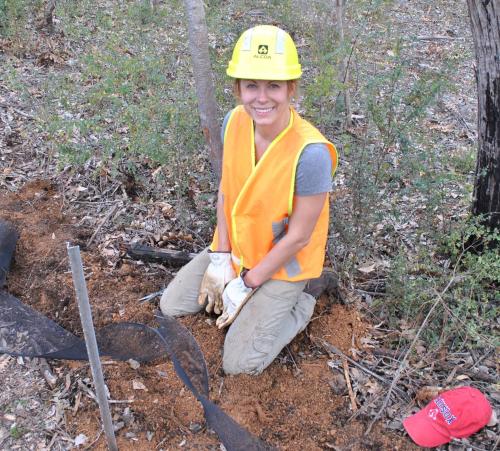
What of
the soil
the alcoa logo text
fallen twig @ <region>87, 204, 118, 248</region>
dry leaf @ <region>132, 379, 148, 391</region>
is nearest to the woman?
the alcoa logo text

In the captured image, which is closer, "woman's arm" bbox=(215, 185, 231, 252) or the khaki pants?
the khaki pants

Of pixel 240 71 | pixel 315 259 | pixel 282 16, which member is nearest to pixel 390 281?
pixel 315 259

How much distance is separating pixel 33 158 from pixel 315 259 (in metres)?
3.04

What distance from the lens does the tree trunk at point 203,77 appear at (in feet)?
10.4

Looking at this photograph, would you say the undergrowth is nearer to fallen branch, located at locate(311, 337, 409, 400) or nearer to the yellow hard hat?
fallen branch, located at locate(311, 337, 409, 400)

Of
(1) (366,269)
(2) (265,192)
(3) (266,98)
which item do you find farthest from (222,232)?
(1) (366,269)

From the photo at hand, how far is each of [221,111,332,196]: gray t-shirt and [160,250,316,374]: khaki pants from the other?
1.97 ft

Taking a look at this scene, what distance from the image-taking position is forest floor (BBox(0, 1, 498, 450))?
8.08ft

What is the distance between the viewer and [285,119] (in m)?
2.57

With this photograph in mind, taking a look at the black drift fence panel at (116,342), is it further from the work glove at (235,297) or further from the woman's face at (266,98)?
the woman's face at (266,98)

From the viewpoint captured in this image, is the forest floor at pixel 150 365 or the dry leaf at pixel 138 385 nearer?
the forest floor at pixel 150 365

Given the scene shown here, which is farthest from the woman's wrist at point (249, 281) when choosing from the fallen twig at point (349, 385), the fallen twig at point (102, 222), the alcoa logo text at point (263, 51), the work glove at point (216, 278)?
the fallen twig at point (102, 222)

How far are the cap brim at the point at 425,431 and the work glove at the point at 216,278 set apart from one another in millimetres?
1206

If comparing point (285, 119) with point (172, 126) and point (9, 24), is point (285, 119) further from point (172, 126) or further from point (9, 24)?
point (9, 24)
